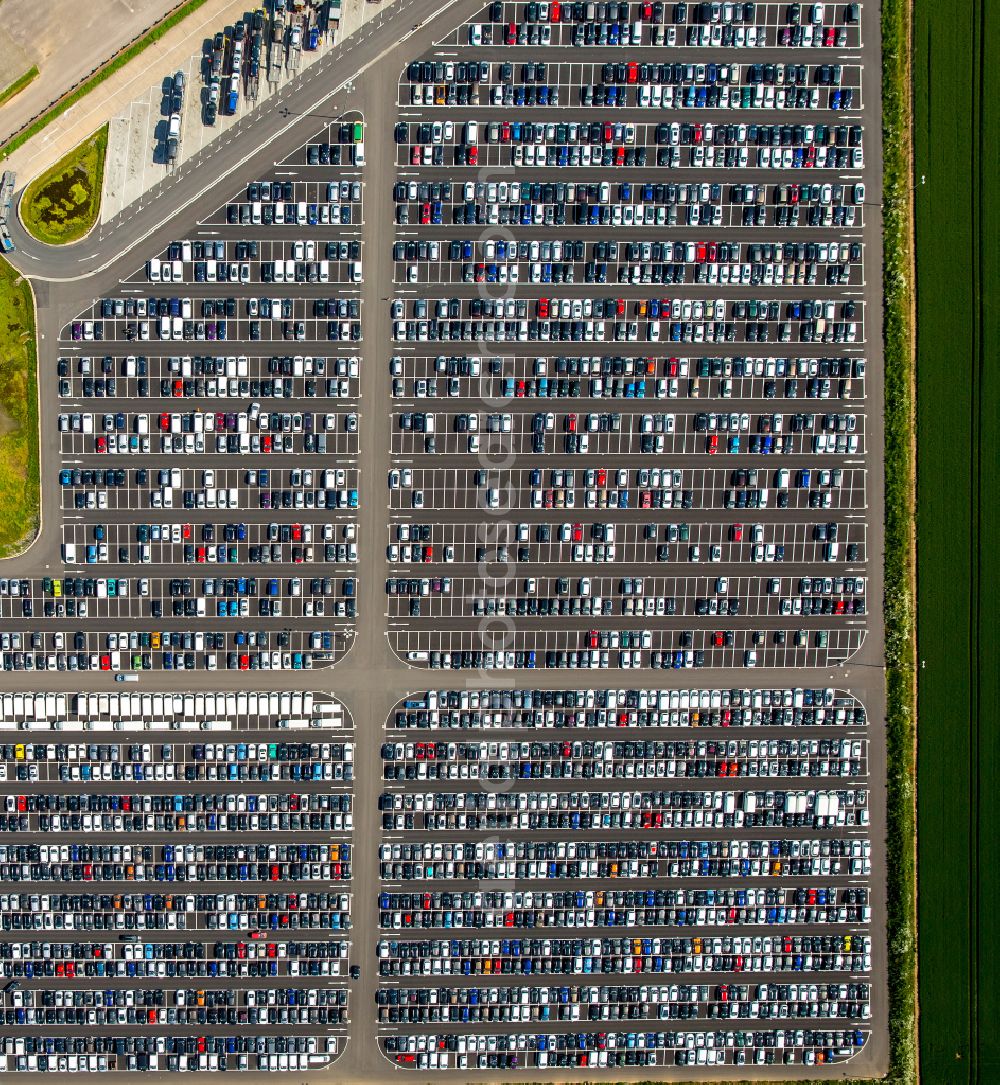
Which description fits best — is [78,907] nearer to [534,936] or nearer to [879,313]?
[534,936]

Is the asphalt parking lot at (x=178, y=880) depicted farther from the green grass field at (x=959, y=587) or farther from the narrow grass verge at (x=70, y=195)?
the green grass field at (x=959, y=587)

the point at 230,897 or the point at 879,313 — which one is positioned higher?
the point at 879,313

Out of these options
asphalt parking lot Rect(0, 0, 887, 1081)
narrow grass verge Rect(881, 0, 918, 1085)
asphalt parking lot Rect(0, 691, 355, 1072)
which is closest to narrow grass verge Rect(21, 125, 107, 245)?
asphalt parking lot Rect(0, 0, 887, 1081)

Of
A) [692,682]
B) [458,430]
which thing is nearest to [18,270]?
[458,430]

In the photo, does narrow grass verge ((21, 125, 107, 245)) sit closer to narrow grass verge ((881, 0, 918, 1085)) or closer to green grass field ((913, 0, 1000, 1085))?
narrow grass verge ((881, 0, 918, 1085))

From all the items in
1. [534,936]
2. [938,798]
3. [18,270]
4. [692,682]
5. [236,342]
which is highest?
Answer: [18,270]
